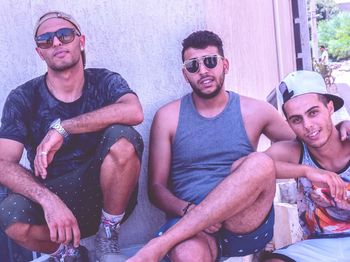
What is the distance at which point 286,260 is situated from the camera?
2.73 meters

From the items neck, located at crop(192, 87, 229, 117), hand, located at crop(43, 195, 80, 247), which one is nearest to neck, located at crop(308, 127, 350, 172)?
neck, located at crop(192, 87, 229, 117)

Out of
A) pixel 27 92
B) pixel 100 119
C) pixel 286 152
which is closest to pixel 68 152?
pixel 100 119

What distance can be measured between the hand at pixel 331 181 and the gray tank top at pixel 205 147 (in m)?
0.54

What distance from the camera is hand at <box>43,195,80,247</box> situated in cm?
261

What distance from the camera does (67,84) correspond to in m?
3.14

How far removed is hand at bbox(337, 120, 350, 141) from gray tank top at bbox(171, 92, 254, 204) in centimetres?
58

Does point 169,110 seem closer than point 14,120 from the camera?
No

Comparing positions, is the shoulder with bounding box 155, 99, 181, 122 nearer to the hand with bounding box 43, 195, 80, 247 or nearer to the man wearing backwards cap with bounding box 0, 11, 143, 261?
the man wearing backwards cap with bounding box 0, 11, 143, 261

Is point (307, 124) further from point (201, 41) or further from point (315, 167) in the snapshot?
point (201, 41)

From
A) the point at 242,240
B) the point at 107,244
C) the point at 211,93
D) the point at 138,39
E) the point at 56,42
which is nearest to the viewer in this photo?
the point at 242,240

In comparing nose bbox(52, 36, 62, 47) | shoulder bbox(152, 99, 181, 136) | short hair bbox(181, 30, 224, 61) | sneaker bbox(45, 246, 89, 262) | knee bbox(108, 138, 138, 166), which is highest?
nose bbox(52, 36, 62, 47)

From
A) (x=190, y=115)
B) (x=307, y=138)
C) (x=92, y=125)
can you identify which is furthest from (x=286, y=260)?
(x=92, y=125)

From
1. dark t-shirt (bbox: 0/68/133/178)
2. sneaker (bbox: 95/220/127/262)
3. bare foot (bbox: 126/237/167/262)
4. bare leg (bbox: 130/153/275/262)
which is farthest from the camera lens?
dark t-shirt (bbox: 0/68/133/178)

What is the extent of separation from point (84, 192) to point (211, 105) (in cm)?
99
